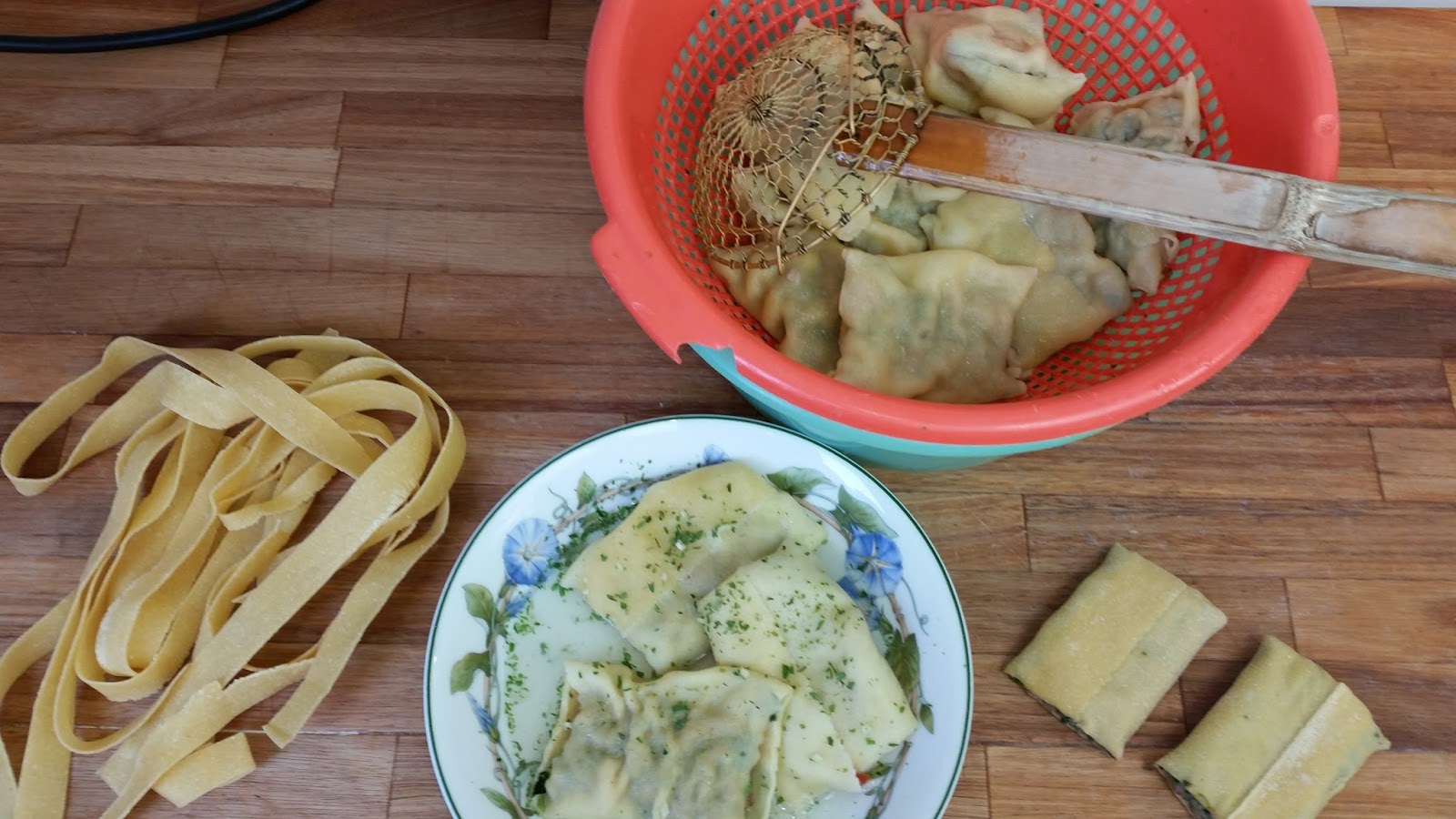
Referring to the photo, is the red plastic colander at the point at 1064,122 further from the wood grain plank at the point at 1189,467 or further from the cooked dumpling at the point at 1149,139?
the wood grain plank at the point at 1189,467

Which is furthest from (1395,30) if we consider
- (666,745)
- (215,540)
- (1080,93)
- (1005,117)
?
(215,540)

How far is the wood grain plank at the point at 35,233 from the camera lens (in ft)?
4.16

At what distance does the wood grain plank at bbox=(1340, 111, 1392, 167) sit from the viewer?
1.32 metres

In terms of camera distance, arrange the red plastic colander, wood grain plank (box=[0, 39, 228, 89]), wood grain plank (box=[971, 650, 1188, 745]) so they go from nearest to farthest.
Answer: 1. the red plastic colander
2. wood grain plank (box=[971, 650, 1188, 745])
3. wood grain plank (box=[0, 39, 228, 89])

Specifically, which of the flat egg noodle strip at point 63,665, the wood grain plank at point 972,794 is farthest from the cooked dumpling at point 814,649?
the flat egg noodle strip at point 63,665

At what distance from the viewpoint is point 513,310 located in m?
1.23

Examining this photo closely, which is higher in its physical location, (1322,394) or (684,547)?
(1322,394)

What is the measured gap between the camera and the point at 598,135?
33.4 inches

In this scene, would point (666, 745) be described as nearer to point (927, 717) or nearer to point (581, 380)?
point (927, 717)

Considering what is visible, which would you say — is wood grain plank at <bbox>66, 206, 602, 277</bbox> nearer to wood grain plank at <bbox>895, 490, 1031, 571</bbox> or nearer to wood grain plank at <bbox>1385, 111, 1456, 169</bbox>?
wood grain plank at <bbox>895, 490, 1031, 571</bbox>

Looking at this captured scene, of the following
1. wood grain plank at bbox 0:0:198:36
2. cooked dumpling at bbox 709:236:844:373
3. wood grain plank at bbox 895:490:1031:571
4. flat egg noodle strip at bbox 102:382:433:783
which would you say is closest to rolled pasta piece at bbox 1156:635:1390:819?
wood grain plank at bbox 895:490:1031:571

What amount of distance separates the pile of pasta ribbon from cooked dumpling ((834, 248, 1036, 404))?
19.8 inches

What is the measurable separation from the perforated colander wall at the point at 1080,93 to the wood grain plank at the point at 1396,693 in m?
0.38

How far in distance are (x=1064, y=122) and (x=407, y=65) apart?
92 centimetres
